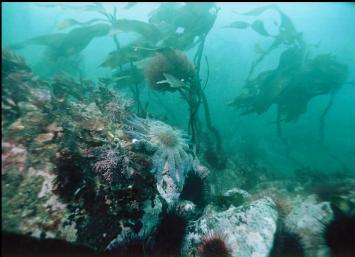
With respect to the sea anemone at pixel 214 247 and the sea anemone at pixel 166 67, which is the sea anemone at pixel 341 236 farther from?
the sea anemone at pixel 166 67

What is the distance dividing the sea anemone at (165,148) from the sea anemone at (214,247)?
821 mm

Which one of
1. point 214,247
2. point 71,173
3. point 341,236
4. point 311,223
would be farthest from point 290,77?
point 71,173

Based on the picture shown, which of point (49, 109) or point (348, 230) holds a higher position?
point (49, 109)

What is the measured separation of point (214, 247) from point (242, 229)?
649 mm

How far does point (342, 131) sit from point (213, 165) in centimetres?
2686

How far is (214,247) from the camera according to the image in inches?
Answer: 128

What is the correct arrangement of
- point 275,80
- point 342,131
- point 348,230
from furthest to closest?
point 342,131 < point 275,80 < point 348,230

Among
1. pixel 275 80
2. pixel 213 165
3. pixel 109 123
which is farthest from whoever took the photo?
pixel 275 80

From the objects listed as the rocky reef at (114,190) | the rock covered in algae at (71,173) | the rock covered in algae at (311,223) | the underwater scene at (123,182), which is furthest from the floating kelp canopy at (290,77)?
the rock covered in algae at (71,173)

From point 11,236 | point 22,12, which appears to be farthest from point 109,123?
point 22,12

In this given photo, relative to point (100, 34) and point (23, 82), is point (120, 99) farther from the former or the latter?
point (100, 34)

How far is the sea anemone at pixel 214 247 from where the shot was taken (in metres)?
3.22

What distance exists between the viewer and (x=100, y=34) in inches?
250

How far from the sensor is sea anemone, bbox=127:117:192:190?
3768 mm
